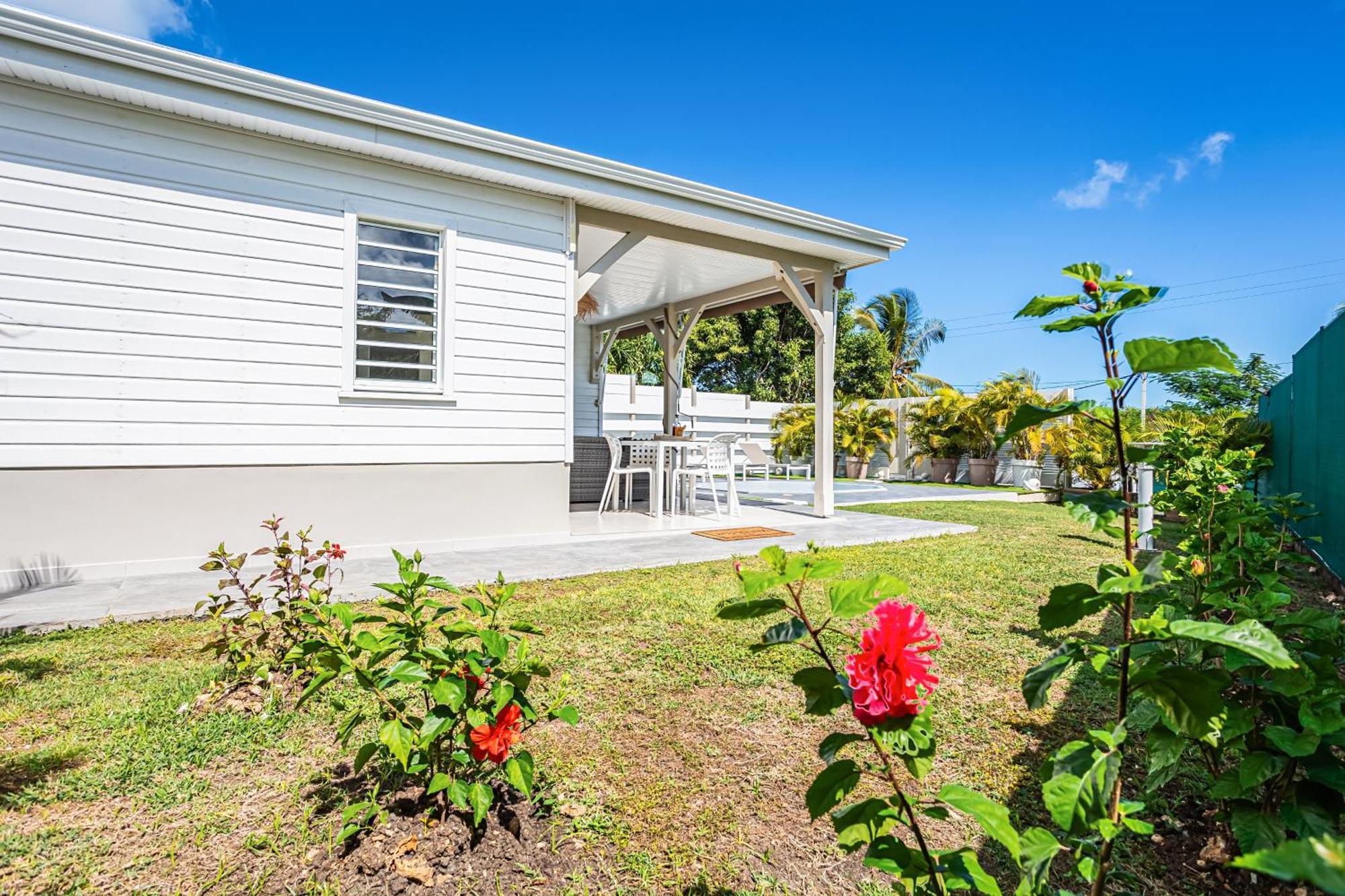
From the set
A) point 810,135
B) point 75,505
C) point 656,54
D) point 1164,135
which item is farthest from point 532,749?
point 1164,135

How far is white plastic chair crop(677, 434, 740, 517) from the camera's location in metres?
7.68

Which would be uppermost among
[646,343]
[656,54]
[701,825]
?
[656,54]

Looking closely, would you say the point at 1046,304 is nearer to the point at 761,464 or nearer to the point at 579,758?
the point at 579,758

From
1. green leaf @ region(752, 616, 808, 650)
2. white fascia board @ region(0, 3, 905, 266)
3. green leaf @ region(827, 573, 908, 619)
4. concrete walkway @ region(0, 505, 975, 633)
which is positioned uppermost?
white fascia board @ region(0, 3, 905, 266)

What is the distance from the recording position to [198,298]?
4691mm

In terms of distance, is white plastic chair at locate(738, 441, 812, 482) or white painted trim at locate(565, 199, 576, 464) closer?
white painted trim at locate(565, 199, 576, 464)

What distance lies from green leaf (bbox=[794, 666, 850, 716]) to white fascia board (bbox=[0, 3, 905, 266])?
5.28 meters

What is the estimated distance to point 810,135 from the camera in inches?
659

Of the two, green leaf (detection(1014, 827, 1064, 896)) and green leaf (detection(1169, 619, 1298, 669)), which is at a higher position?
green leaf (detection(1169, 619, 1298, 669))

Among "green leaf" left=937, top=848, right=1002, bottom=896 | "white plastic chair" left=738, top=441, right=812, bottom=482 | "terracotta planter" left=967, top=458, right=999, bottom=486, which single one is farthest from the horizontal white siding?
"terracotta planter" left=967, top=458, right=999, bottom=486

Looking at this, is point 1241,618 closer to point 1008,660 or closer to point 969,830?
point 969,830

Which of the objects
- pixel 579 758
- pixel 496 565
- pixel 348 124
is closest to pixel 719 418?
pixel 496 565

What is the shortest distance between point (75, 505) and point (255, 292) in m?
1.79

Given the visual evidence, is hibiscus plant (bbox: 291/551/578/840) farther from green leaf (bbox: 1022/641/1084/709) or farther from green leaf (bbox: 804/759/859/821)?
green leaf (bbox: 1022/641/1084/709)
